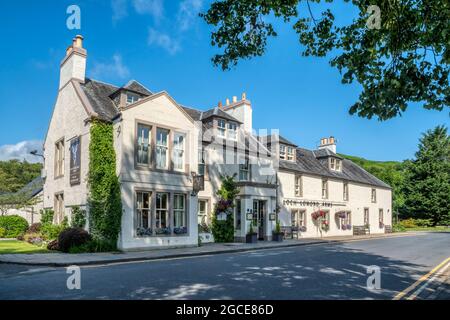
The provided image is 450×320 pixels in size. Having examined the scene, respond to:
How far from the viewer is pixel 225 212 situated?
81.5 feet

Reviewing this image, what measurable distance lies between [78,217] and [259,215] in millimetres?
12247

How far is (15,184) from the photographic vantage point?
195ft

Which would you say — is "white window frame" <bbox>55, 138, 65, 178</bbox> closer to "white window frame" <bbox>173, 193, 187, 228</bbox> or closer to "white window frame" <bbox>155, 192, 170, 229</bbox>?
"white window frame" <bbox>155, 192, 170, 229</bbox>

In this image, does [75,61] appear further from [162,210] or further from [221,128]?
[162,210]

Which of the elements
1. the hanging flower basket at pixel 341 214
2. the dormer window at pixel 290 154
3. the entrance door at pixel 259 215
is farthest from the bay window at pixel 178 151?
the hanging flower basket at pixel 341 214

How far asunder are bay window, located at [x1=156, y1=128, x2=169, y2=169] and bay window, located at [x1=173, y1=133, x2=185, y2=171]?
0.56 m

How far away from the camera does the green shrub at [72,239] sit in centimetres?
1781

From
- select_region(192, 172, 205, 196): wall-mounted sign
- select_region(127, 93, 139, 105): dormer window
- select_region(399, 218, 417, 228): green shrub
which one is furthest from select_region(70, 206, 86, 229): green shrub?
select_region(399, 218, 417, 228): green shrub

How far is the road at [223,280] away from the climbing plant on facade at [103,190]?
5563 mm

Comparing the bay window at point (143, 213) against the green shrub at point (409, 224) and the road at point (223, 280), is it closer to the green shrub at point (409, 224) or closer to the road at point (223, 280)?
the road at point (223, 280)

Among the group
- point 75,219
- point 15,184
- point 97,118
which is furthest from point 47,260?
point 15,184

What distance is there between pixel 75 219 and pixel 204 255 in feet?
24.9

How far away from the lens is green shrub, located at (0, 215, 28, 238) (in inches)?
1177
